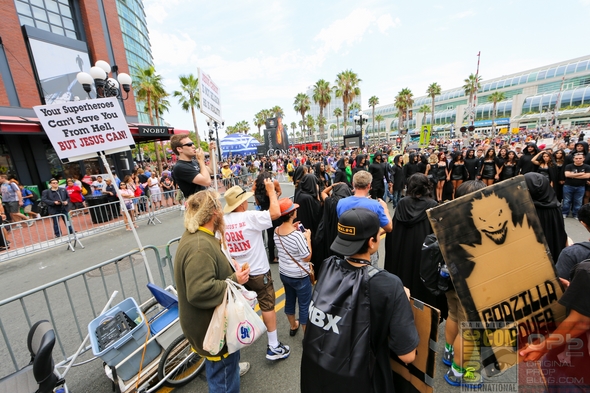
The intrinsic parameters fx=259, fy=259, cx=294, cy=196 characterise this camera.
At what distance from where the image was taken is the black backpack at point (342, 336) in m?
1.42

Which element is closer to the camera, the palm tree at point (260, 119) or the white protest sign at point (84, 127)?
the white protest sign at point (84, 127)

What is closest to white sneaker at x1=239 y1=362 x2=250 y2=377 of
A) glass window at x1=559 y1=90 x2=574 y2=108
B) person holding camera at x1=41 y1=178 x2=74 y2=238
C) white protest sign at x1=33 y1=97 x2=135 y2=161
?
white protest sign at x1=33 y1=97 x2=135 y2=161

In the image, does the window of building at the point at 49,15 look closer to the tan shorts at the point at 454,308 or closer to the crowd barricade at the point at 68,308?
the crowd barricade at the point at 68,308

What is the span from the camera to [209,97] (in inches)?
175

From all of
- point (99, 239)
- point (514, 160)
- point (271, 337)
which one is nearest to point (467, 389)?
point (271, 337)

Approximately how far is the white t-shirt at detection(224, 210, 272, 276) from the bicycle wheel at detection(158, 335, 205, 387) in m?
1.08

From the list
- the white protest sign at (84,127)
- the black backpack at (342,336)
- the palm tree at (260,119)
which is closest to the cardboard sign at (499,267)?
the black backpack at (342,336)

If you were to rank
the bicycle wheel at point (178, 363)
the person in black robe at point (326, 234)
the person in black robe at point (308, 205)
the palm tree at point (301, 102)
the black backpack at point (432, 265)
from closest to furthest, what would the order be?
the black backpack at point (432, 265) → the bicycle wheel at point (178, 363) → the person in black robe at point (326, 234) → the person in black robe at point (308, 205) → the palm tree at point (301, 102)

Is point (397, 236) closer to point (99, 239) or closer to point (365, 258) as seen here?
point (365, 258)

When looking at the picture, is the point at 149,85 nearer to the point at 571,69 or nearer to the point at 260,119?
the point at 260,119

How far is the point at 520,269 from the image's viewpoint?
6.06ft

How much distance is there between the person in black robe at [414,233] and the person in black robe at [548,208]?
1.27 meters

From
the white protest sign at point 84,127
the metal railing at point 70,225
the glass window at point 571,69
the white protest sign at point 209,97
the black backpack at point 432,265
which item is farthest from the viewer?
the glass window at point 571,69

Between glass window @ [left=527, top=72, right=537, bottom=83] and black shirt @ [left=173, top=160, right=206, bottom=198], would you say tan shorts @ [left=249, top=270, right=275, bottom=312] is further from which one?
glass window @ [left=527, top=72, right=537, bottom=83]
